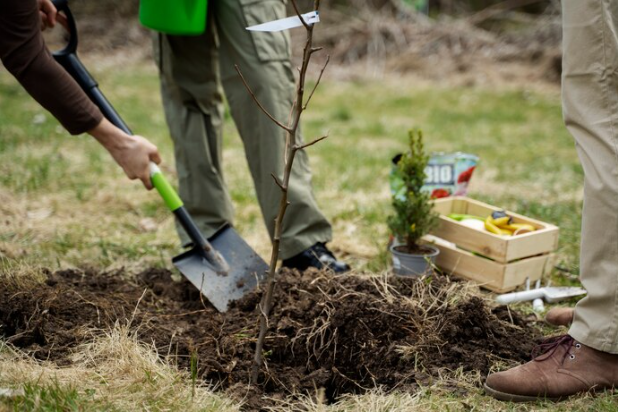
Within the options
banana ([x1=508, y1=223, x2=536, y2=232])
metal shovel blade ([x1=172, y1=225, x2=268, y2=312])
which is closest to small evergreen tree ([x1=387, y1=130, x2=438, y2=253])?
banana ([x1=508, y1=223, x2=536, y2=232])

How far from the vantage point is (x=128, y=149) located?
A: 2781mm

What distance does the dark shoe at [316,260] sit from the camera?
10.3ft

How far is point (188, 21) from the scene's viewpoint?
2.95m

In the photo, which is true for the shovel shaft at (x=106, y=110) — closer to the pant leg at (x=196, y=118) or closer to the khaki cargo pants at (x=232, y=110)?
the khaki cargo pants at (x=232, y=110)

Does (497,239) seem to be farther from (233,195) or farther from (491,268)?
(233,195)

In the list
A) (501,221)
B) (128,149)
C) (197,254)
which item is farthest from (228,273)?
(501,221)

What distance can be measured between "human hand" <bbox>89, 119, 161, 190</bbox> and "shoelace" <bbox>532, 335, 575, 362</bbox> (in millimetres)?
1653

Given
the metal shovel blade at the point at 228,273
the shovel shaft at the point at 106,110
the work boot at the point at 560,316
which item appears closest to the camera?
the work boot at the point at 560,316

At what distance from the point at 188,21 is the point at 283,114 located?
56cm

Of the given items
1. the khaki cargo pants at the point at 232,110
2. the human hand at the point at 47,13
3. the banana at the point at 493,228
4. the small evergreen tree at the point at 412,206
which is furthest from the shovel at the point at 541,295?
the human hand at the point at 47,13

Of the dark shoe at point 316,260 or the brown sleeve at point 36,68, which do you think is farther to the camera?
the dark shoe at point 316,260

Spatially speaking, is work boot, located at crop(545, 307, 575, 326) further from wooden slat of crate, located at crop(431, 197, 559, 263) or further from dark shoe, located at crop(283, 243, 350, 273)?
dark shoe, located at crop(283, 243, 350, 273)

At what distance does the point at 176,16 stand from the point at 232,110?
1.52 feet

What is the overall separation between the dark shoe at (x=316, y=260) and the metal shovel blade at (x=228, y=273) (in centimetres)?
22
